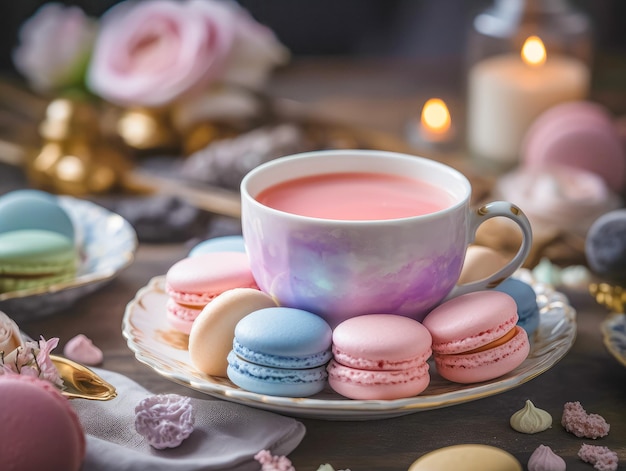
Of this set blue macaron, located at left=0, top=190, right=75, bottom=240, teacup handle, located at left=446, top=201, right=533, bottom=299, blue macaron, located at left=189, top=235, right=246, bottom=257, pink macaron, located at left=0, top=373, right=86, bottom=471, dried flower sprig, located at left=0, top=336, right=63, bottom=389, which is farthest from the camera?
blue macaron, located at left=0, top=190, right=75, bottom=240

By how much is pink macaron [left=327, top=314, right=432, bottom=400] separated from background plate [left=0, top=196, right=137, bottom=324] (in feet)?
1.27

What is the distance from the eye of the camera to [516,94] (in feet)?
5.69

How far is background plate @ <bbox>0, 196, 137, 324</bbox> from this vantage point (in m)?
1.06

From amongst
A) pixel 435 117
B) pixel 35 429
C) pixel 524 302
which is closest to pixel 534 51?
pixel 435 117

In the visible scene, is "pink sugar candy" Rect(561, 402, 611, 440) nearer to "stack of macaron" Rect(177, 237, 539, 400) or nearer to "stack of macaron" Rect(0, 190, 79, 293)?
"stack of macaron" Rect(177, 237, 539, 400)

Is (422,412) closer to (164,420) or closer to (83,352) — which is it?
(164,420)

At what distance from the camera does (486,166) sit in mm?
1765

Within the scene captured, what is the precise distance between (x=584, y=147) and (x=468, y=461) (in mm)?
945

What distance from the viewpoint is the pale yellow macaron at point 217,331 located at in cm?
86

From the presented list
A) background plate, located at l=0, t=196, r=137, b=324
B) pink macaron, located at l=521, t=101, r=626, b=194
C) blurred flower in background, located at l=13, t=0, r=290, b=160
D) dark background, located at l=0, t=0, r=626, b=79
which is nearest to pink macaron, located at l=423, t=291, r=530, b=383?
background plate, located at l=0, t=196, r=137, b=324

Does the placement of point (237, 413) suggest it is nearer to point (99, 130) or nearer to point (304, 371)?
point (304, 371)

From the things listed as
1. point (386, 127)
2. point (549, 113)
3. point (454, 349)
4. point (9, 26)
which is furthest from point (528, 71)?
point (9, 26)

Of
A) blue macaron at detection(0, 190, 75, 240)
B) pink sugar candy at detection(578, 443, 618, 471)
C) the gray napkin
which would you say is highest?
blue macaron at detection(0, 190, 75, 240)

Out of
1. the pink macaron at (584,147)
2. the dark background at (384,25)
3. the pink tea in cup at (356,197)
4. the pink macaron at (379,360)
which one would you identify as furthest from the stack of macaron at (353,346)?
the dark background at (384,25)
